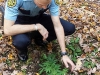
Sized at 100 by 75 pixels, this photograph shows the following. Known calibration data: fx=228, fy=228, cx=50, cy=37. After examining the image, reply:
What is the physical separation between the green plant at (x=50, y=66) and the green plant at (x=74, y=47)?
0.34 metres

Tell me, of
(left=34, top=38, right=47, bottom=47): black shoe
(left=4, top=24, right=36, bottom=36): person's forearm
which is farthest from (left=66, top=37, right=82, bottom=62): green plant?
(left=4, top=24, right=36, bottom=36): person's forearm

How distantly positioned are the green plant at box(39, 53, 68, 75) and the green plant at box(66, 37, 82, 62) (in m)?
0.34

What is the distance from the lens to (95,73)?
3.79m

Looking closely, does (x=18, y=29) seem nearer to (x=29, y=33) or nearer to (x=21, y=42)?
(x=21, y=42)

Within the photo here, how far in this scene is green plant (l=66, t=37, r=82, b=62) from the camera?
4164mm

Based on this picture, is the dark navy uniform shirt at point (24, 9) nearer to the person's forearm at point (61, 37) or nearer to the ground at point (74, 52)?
the person's forearm at point (61, 37)

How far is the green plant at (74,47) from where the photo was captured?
13.7ft

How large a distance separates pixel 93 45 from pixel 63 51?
1.05 m

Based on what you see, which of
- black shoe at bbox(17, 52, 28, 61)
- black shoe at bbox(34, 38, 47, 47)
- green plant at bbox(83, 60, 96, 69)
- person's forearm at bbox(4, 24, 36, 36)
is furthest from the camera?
black shoe at bbox(34, 38, 47, 47)

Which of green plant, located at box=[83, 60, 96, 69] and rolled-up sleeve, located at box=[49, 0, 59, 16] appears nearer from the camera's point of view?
rolled-up sleeve, located at box=[49, 0, 59, 16]

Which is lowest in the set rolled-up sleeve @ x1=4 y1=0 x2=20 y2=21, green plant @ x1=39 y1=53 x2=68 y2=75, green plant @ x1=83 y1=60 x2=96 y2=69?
green plant @ x1=39 y1=53 x2=68 y2=75

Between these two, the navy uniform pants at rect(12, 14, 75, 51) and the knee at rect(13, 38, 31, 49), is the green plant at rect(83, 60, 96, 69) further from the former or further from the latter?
the knee at rect(13, 38, 31, 49)

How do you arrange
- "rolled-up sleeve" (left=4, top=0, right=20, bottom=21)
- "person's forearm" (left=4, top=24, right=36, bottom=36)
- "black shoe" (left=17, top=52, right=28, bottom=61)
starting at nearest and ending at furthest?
"rolled-up sleeve" (left=4, top=0, right=20, bottom=21) < "person's forearm" (left=4, top=24, right=36, bottom=36) < "black shoe" (left=17, top=52, right=28, bottom=61)

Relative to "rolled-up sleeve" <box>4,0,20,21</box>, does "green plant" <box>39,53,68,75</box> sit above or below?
below
